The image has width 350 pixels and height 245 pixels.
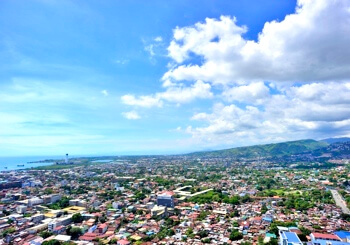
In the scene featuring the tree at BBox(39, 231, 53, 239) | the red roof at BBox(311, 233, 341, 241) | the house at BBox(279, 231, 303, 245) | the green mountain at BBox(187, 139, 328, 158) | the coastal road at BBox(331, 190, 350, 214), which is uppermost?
the green mountain at BBox(187, 139, 328, 158)

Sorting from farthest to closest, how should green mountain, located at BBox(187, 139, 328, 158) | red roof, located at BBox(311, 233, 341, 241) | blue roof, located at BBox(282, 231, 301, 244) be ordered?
green mountain, located at BBox(187, 139, 328, 158) → red roof, located at BBox(311, 233, 341, 241) → blue roof, located at BBox(282, 231, 301, 244)

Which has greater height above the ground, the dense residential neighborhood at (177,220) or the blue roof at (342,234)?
the dense residential neighborhood at (177,220)

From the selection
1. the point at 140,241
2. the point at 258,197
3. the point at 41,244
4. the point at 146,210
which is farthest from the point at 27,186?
the point at 258,197

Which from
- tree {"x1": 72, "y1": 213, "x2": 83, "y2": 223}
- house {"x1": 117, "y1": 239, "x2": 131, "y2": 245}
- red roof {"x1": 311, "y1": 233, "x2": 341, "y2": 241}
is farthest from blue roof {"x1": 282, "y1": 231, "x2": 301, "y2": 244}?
tree {"x1": 72, "y1": 213, "x2": 83, "y2": 223}

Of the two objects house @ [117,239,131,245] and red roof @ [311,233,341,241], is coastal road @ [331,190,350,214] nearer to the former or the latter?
red roof @ [311,233,341,241]

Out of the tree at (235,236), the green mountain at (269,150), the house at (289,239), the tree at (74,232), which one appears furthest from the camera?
the green mountain at (269,150)

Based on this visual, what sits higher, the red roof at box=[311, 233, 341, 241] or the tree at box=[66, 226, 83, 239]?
the tree at box=[66, 226, 83, 239]

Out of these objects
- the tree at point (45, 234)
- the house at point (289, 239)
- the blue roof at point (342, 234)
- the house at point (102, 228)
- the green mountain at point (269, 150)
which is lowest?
the blue roof at point (342, 234)

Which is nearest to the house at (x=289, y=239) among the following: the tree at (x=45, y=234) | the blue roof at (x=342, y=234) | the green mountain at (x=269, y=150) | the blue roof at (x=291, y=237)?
the blue roof at (x=291, y=237)

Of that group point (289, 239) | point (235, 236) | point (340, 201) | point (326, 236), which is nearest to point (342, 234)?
point (326, 236)

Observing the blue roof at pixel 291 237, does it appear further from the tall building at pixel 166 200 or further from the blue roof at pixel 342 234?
the tall building at pixel 166 200

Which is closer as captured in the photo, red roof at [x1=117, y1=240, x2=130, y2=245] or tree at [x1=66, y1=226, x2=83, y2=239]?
red roof at [x1=117, y1=240, x2=130, y2=245]
